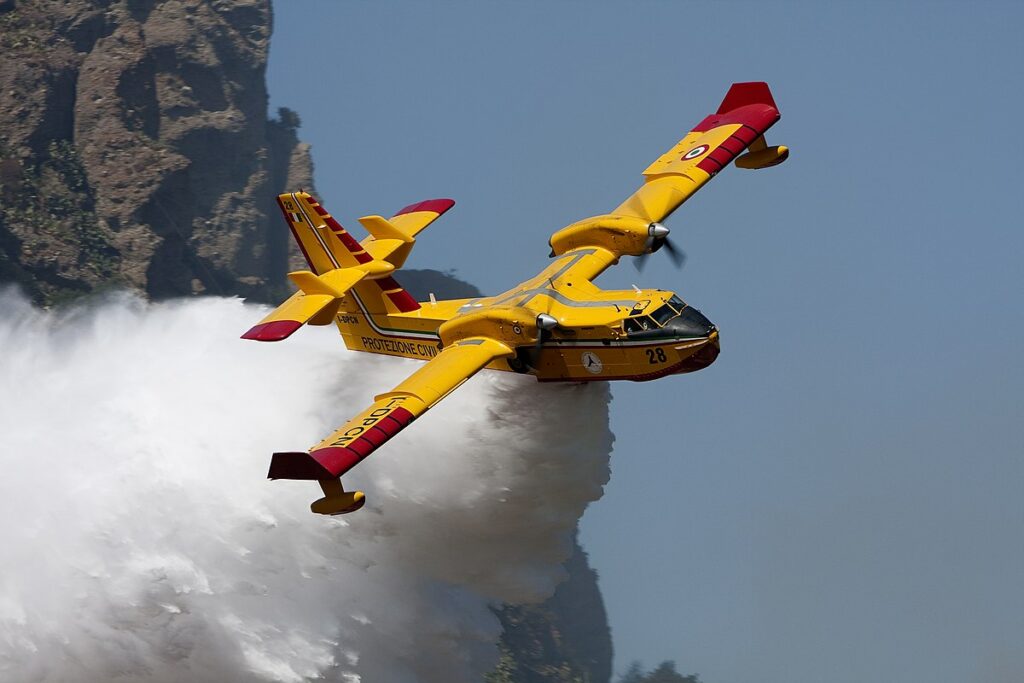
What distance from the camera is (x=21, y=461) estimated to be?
4288cm

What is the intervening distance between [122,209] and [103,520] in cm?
8693

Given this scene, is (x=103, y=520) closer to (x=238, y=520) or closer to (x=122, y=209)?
(x=238, y=520)

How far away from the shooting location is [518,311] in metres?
35.2

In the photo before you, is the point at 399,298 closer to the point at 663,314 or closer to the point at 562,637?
the point at 663,314

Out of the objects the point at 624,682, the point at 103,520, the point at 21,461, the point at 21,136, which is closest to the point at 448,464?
the point at 103,520

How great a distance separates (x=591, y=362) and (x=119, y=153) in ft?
319

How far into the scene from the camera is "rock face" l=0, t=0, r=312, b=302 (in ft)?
388

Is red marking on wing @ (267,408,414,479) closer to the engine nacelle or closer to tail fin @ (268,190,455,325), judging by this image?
tail fin @ (268,190,455,325)

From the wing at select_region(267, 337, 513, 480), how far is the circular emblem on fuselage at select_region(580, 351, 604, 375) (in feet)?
5.81

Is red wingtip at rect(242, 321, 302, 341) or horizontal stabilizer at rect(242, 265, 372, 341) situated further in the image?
horizontal stabilizer at rect(242, 265, 372, 341)

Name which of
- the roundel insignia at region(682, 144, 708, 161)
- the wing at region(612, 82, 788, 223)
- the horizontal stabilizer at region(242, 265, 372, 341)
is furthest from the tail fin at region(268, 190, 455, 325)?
the roundel insignia at region(682, 144, 708, 161)

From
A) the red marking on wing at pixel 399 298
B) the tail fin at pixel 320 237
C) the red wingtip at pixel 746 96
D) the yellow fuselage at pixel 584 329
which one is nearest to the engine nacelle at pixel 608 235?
the yellow fuselage at pixel 584 329

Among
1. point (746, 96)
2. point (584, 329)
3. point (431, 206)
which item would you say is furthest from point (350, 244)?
point (746, 96)

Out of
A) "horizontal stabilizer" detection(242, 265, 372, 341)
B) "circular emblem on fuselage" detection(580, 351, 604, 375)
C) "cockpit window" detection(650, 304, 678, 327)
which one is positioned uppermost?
"cockpit window" detection(650, 304, 678, 327)
